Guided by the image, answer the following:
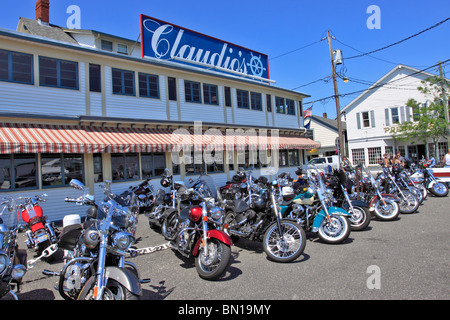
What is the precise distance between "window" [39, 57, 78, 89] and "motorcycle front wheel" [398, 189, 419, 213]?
12.2m

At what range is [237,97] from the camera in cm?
1714

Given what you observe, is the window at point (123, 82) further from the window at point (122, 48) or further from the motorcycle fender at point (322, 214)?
the motorcycle fender at point (322, 214)

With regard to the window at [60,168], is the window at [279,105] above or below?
above

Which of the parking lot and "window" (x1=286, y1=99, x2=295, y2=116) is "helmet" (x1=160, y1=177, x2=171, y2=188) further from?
"window" (x1=286, y1=99, x2=295, y2=116)

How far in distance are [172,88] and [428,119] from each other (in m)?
20.3

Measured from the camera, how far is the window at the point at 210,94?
15.6 meters

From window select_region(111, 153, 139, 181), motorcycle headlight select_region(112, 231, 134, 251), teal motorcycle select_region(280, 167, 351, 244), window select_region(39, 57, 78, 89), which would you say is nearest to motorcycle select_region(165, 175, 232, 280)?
motorcycle headlight select_region(112, 231, 134, 251)

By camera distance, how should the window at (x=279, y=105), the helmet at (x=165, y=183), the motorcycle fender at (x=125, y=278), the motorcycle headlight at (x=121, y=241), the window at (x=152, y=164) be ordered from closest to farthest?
the motorcycle fender at (x=125, y=278)
the motorcycle headlight at (x=121, y=241)
the helmet at (x=165, y=183)
the window at (x=152, y=164)
the window at (x=279, y=105)

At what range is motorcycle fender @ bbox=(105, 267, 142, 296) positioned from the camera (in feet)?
8.92

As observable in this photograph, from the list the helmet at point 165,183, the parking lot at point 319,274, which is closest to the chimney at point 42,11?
the helmet at point 165,183

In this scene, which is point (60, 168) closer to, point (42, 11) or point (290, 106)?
point (42, 11)

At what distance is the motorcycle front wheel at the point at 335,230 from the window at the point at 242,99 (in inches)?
484

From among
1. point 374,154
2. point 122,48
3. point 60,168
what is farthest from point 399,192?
point 374,154

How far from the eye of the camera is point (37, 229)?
5.44 meters
